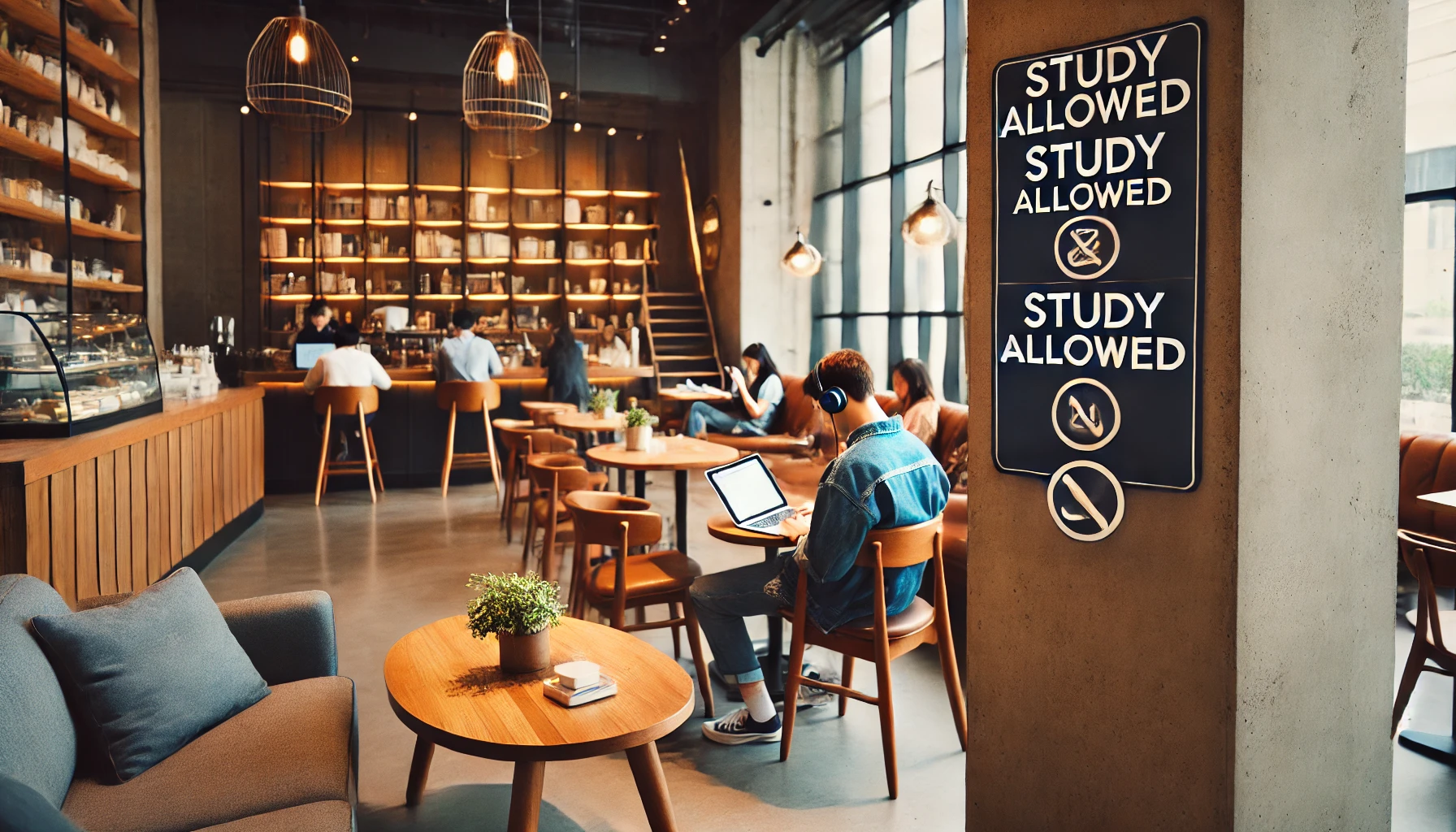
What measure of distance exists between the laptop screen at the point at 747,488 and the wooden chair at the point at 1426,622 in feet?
6.72

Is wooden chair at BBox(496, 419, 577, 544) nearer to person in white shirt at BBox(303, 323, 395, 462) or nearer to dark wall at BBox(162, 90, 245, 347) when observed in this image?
person in white shirt at BBox(303, 323, 395, 462)

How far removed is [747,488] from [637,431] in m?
1.53

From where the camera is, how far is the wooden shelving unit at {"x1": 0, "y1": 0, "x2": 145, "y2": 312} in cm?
631

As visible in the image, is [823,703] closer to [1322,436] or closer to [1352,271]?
[1322,436]

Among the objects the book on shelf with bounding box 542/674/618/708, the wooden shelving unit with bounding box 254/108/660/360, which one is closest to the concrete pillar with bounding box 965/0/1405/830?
the book on shelf with bounding box 542/674/618/708

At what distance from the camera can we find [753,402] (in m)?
8.38

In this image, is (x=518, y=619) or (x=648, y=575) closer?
(x=518, y=619)

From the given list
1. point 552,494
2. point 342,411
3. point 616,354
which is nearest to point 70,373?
point 552,494

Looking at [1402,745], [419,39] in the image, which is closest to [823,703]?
[1402,745]

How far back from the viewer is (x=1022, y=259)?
7.23 feet

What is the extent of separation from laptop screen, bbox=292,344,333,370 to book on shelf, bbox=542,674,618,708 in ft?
24.0

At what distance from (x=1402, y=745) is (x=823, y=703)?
6.50 feet

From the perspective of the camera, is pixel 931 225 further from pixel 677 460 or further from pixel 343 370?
pixel 343 370

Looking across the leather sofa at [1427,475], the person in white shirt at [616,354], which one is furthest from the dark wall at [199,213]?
the leather sofa at [1427,475]
